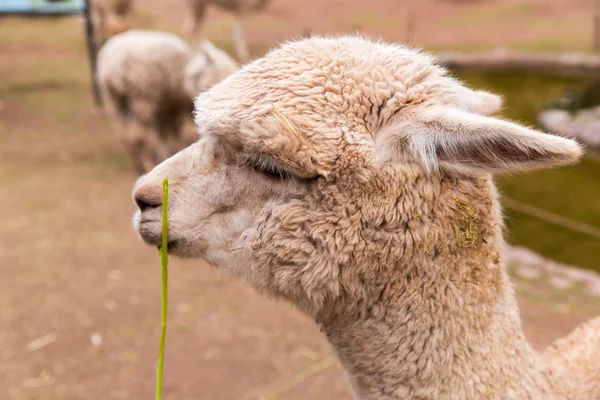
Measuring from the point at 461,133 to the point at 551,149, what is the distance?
0.20 m

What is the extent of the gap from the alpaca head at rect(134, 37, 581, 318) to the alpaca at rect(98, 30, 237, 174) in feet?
15.5

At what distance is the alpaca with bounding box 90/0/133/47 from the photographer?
13.4m

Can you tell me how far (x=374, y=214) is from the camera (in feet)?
4.76

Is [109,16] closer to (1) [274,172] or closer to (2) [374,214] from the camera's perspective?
(1) [274,172]

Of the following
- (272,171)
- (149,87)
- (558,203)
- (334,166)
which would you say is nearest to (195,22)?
(149,87)

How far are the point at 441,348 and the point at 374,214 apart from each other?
38cm

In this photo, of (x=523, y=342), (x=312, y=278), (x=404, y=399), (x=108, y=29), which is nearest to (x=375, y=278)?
(x=312, y=278)

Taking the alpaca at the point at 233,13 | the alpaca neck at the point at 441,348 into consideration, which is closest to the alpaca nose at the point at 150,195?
the alpaca neck at the point at 441,348

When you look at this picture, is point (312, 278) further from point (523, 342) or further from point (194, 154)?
point (523, 342)

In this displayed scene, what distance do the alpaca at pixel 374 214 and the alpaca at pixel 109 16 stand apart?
12.9 metres

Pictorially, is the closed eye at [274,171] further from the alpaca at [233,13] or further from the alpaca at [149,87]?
the alpaca at [233,13]

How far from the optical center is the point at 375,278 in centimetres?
148

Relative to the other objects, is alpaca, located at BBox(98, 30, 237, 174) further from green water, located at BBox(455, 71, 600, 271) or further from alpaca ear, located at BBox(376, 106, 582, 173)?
alpaca ear, located at BBox(376, 106, 582, 173)

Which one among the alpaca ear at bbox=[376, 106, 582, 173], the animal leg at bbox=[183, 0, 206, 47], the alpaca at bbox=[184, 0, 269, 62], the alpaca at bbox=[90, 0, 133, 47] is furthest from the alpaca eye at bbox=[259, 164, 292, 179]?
the alpaca at bbox=[90, 0, 133, 47]
